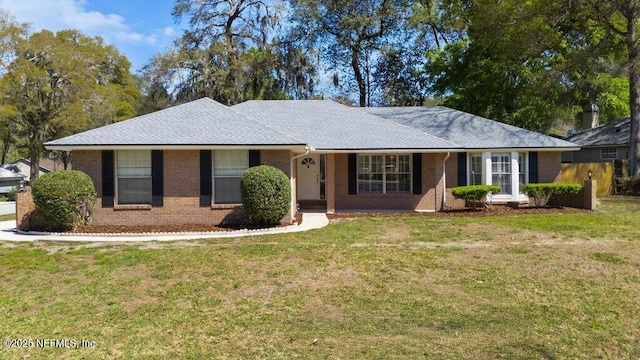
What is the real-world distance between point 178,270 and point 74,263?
2306 millimetres

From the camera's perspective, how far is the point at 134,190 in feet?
43.3

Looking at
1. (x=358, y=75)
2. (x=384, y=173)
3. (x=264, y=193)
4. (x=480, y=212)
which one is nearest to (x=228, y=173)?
(x=264, y=193)

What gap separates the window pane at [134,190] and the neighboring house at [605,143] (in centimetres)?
2640

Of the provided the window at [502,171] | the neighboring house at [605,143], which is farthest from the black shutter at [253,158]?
the neighboring house at [605,143]

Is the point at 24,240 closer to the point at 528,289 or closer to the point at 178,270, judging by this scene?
the point at 178,270

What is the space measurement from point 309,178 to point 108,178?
7.82 m

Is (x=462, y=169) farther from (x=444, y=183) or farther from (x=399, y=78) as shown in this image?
(x=399, y=78)

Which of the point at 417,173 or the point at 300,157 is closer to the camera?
the point at 417,173

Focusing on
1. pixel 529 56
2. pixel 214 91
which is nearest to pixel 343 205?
pixel 529 56

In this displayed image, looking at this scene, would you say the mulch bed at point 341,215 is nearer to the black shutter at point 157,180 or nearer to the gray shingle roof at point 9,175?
the black shutter at point 157,180

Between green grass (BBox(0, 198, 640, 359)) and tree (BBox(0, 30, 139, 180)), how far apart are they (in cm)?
2881

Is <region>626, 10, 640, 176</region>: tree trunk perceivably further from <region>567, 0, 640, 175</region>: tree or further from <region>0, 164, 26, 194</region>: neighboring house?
<region>0, 164, 26, 194</region>: neighboring house

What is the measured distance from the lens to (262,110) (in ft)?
66.4

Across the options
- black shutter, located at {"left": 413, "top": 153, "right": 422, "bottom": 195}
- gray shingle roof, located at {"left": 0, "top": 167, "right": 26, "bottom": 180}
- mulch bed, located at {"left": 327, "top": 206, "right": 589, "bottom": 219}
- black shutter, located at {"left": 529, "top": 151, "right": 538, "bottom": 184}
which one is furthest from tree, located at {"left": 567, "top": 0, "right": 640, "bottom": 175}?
gray shingle roof, located at {"left": 0, "top": 167, "right": 26, "bottom": 180}
